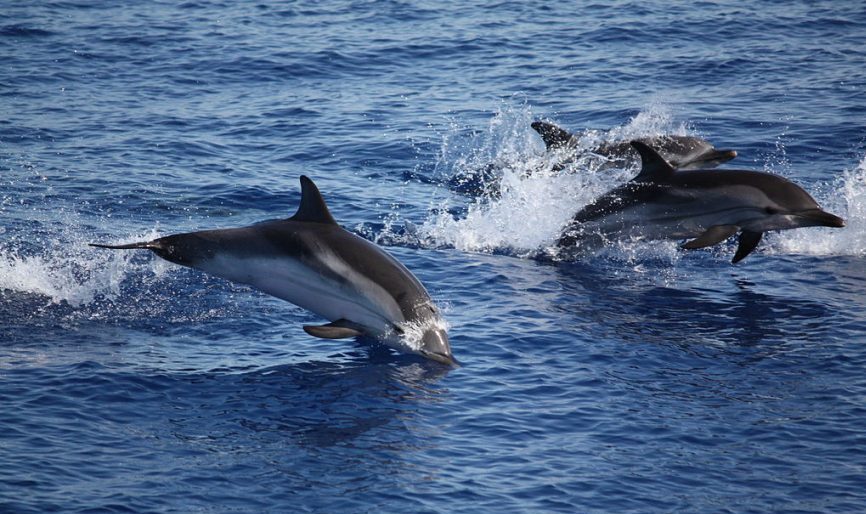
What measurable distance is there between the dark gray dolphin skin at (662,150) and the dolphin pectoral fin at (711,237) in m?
3.46

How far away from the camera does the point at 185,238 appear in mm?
12797

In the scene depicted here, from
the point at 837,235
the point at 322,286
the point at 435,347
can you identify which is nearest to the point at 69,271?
the point at 322,286

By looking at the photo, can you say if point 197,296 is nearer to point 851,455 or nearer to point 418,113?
point 851,455

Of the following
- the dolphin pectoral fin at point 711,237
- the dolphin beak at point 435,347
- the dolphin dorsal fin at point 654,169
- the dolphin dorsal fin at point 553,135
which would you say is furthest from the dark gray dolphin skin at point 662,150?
the dolphin beak at point 435,347

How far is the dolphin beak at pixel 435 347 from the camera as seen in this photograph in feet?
40.1

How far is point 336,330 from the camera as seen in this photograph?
11797 mm

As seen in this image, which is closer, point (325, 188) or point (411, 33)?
point (325, 188)

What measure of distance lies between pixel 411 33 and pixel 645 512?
81.3 ft

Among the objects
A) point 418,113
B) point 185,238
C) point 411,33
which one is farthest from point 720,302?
point 411,33

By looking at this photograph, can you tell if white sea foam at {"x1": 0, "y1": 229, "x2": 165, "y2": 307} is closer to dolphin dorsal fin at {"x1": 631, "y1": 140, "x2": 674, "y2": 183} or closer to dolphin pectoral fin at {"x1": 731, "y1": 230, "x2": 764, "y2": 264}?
dolphin dorsal fin at {"x1": 631, "y1": 140, "x2": 674, "y2": 183}

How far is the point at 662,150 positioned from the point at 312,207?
26.3 ft

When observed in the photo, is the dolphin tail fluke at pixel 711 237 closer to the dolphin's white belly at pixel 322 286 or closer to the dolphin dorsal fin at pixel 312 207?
the dolphin's white belly at pixel 322 286

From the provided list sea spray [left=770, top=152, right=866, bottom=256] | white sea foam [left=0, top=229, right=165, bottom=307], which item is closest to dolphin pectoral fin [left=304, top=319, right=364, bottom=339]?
white sea foam [left=0, top=229, right=165, bottom=307]

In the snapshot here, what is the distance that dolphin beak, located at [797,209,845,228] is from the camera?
1521cm
